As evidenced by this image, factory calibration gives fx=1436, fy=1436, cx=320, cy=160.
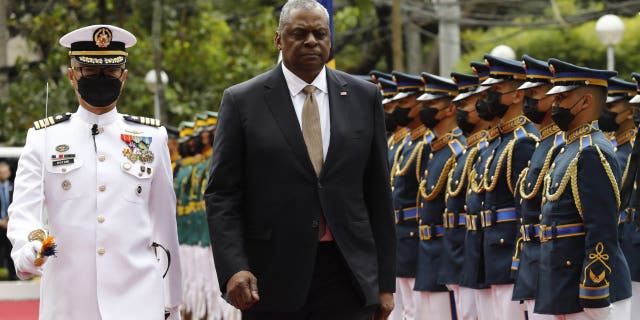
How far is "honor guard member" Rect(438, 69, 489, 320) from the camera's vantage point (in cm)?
1023

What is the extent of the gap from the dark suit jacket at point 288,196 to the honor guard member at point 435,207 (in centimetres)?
438

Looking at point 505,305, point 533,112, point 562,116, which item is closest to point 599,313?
point 562,116

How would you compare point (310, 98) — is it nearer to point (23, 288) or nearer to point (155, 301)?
point (155, 301)

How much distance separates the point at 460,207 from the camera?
33.9ft

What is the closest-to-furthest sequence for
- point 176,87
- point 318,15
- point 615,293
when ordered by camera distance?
point 318,15 → point 615,293 → point 176,87

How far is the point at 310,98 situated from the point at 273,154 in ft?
1.05

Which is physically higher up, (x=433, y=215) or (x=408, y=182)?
(x=408, y=182)

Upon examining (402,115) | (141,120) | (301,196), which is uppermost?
(141,120)

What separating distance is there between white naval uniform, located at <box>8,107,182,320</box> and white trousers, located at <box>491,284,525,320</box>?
3.23 metres

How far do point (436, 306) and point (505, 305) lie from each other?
1.34 meters

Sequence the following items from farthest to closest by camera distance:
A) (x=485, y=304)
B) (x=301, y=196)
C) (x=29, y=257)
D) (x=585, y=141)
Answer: (x=485, y=304), (x=585, y=141), (x=29, y=257), (x=301, y=196)

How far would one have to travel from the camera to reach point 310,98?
6.28 m

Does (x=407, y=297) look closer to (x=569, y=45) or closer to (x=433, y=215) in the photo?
(x=433, y=215)

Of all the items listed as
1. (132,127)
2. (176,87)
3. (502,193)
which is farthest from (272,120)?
(176,87)
